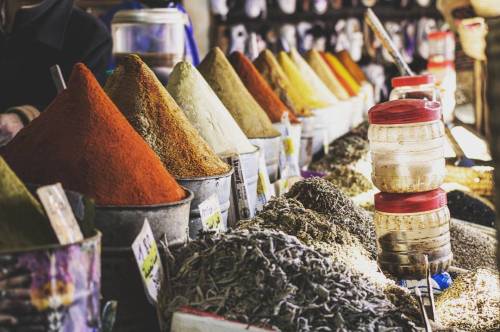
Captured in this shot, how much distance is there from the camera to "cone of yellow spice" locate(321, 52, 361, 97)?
350 centimetres

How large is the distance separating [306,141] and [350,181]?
33 centimetres

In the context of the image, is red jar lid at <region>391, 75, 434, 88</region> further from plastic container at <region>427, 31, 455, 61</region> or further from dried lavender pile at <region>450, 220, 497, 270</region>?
plastic container at <region>427, 31, 455, 61</region>

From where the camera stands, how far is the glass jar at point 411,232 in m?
1.23

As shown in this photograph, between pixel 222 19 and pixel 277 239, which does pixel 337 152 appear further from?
pixel 222 19

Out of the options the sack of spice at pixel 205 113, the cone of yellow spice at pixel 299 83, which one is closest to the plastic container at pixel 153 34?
the sack of spice at pixel 205 113

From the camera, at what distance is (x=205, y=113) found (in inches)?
53.7

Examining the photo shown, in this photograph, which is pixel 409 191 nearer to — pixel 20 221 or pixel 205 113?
pixel 205 113

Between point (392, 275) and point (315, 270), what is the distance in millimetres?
389

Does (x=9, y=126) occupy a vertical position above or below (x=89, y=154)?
below

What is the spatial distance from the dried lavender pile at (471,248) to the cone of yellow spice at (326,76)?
1454 millimetres

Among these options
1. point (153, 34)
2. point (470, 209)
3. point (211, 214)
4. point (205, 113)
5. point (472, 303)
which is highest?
point (153, 34)

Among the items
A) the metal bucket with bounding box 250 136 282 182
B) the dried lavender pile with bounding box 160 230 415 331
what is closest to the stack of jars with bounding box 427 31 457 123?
the metal bucket with bounding box 250 136 282 182

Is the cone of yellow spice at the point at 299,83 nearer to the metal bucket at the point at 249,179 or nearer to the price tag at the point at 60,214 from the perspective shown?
the metal bucket at the point at 249,179

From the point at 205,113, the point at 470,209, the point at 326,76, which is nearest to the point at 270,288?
the point at 205,113
